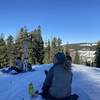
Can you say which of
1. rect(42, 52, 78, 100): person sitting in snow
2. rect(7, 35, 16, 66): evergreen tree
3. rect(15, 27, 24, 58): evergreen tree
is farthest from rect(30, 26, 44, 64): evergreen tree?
rect(42, 52, 78, 100): person sitting in snow

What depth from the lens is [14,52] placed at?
91375 millimetres

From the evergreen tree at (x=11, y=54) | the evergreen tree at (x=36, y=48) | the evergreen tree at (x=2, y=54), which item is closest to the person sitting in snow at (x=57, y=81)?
the evergreen tree at (x=36, y=48)

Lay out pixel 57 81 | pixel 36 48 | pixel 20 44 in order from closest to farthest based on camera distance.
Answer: pixel 57 81
pixel 20 44
pixel 36 48

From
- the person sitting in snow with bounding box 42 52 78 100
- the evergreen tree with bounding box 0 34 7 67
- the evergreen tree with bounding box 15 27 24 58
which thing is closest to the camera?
the person sitting in snow with bounding box 42 52 78 100

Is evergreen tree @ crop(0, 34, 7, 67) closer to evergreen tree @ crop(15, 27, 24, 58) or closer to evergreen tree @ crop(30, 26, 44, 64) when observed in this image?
evergreen tree @ crop(15, 27, 24, 58)

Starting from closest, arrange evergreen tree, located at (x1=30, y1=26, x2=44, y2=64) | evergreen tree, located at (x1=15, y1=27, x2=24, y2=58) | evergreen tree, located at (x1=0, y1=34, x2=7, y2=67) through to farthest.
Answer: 1. evergreen tree, located at (x1=15, y1=27, x2=24, y2=58)
2. evergreen tree, located at (x1=30, y1=26, x2=44, y2=64)
3. evergreen tree, located at (x1=0, y1=34, x2=7, y2=67)

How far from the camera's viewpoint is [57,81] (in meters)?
9.12

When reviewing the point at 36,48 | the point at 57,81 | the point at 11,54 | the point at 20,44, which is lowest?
the point at 57,81

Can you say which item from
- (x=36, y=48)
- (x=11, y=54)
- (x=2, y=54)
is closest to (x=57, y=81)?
(x=36, y=48)

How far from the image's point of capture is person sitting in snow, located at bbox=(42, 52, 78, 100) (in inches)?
356

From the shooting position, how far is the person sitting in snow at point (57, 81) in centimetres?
905

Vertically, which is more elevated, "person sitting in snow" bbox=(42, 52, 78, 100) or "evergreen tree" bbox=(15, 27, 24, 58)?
"evergreen tree" bbox=(15, 27, 24, 58)

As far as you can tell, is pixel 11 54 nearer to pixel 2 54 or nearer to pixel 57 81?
pixel 2 54

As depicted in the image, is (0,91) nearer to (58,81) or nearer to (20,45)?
(58,81)
